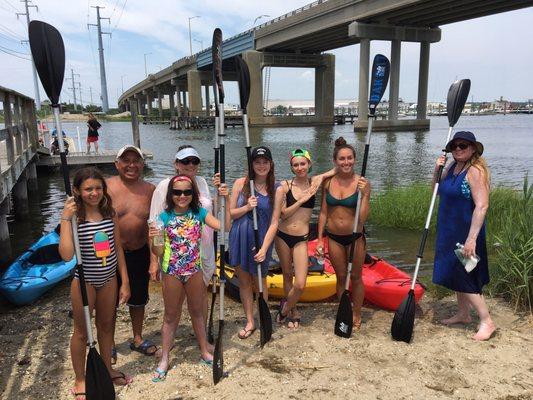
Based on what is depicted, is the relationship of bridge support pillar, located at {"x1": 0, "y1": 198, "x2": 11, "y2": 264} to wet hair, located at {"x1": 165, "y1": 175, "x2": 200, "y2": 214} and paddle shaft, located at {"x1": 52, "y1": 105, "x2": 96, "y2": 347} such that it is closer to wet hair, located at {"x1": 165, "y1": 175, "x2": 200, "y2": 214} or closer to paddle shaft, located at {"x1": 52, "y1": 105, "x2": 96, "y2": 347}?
paddle shaft, located at {"x1": 52, "y1": 105, "x2": 96, "y2": 347}

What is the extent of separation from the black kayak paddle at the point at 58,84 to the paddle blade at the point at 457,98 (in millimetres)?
4044

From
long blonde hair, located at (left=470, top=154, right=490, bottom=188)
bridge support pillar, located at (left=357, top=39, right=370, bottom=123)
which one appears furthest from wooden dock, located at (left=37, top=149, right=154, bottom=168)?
bridge support pillar, located at (left=357, top=39, right=370, bottom=123)

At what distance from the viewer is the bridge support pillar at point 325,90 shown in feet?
227

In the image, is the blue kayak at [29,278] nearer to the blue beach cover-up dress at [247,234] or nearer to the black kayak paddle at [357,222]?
the blue beach cover-up dress at [247,234]

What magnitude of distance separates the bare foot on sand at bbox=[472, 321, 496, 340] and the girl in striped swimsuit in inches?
143

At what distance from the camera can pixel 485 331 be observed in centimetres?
445

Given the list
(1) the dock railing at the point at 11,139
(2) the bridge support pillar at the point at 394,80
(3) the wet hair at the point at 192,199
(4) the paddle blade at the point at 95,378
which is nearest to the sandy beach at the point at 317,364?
(4) the paddle blade at the point at 95,378

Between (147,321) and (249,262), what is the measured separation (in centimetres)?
175

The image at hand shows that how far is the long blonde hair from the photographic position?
13.5ft

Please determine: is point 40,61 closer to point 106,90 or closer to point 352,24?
point 352,24

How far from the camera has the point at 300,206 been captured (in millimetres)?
4449

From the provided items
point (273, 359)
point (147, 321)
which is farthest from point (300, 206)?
point (147, 321)

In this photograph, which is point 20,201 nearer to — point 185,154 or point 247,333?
point 247,333

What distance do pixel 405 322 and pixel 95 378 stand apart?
3072 millimetres
